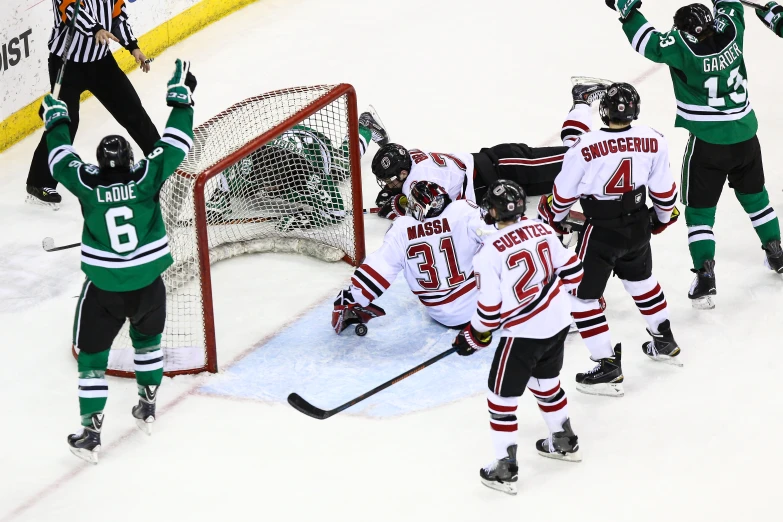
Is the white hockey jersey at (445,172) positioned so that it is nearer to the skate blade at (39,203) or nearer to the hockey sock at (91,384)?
the hockey sock at (91,384)

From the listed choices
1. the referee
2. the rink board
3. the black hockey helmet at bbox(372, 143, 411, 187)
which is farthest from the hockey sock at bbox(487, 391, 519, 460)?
the referee

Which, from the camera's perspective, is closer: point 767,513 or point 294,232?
point 767,513

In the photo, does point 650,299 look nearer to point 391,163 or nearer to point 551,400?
point 551,400

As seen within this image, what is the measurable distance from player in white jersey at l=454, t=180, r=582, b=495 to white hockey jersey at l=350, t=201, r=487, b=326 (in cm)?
73

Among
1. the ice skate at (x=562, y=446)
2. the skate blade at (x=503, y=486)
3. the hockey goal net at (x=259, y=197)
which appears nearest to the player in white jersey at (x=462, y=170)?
the hockey goal net at (x=259, y=197)

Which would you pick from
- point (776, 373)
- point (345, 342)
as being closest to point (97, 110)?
point (345, 342)

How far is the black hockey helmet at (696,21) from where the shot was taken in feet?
16.9

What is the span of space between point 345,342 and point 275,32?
3703 mm

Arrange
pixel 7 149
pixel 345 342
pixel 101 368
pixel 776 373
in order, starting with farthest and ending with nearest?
pixel 7 149 → pixel 345 342 → pixel 776 373 → pixel 101 368

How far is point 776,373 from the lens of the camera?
4.97 m

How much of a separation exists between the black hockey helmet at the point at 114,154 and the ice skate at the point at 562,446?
68.1 inches

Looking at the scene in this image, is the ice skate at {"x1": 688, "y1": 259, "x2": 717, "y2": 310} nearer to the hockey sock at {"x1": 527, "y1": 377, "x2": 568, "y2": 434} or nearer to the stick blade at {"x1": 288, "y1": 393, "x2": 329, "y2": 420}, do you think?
the hockey sock at {"x1": 527, "y1": 377, "x2": 568, "y2": 434}

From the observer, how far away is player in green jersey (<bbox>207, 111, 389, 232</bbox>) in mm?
6020

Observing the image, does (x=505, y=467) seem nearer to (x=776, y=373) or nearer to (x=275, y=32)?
(x=776, y=373)
